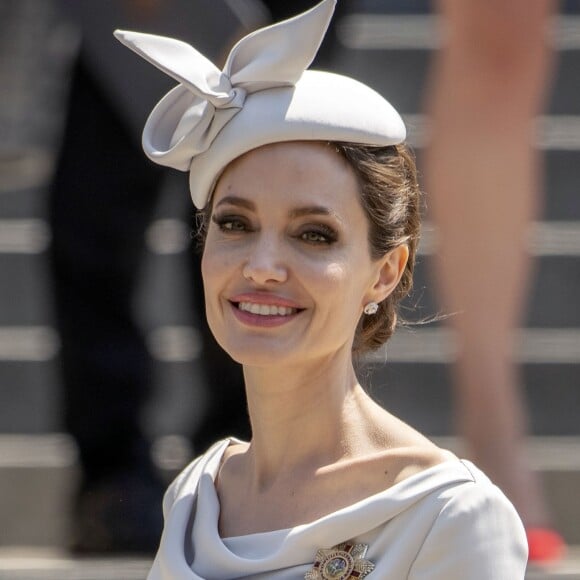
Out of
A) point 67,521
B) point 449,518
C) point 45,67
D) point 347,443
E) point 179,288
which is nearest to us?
point 449,518

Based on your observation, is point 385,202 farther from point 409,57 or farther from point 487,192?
point 409,57

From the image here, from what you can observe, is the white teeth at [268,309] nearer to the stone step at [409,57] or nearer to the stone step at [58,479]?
the stone step at [58,479]

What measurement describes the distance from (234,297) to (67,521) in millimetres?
1912

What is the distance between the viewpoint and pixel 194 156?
8.96 feet

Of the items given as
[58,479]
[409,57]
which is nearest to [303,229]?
[58,479]

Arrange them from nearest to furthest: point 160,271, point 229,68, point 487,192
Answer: point 229,68 → point 487,192 → point 160,271

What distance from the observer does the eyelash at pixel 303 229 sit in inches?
102

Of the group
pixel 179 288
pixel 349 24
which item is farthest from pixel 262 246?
pixel 179 288

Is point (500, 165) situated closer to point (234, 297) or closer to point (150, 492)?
point (150, 492)

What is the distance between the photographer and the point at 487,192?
4137 mm

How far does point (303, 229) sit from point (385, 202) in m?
0.16

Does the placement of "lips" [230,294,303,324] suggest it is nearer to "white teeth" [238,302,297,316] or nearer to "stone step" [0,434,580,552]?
"white teeth" [238,302,297,316]

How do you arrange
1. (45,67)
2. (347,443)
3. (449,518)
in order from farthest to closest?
(45,67) → (347,443) → (449,518)

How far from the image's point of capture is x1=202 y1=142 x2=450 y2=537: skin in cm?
259
